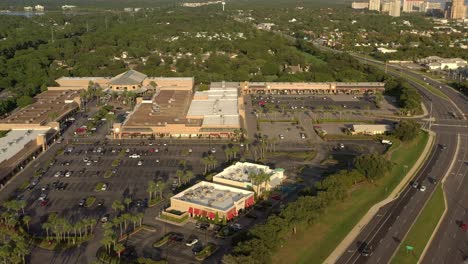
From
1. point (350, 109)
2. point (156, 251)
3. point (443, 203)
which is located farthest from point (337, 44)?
point (156, 251)

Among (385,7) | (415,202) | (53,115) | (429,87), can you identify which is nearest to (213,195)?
(415,202)

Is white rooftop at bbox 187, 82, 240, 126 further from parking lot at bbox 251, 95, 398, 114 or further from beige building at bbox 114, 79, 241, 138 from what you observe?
parking lot at bbox 251, 95, 398, 114

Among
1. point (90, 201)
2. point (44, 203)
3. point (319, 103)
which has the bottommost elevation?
point (44, 203)

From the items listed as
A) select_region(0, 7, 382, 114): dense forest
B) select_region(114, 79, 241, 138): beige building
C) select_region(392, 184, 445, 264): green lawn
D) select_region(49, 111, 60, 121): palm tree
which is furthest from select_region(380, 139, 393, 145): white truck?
select_region(49, 111, 60, 121): palm tree

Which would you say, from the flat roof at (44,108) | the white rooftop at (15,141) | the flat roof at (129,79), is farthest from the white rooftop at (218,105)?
the white rooftop at (15,141)

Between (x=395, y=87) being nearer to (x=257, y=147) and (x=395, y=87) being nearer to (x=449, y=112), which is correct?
(x=449, y=112)

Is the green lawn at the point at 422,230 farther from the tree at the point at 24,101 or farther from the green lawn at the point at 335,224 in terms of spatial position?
the tree at the point at 24,101

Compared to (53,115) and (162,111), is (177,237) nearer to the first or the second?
(162,111)
